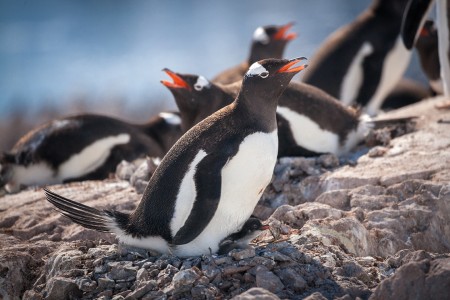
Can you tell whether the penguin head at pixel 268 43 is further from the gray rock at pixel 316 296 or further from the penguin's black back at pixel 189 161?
the gray rock at pixel 316 296

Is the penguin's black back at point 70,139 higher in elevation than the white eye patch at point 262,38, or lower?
lower

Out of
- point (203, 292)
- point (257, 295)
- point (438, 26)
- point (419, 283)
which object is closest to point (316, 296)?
point (257, 295)

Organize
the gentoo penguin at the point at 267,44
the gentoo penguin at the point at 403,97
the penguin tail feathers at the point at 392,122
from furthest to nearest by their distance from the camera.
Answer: the gentoo penguin at the point at 403,97, the gentoo penguin at the point at 267,44, the penguin tail feathers at the point at 392,122

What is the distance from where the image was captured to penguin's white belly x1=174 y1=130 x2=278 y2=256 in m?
3.69

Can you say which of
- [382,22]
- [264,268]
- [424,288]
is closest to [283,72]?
[264,268]

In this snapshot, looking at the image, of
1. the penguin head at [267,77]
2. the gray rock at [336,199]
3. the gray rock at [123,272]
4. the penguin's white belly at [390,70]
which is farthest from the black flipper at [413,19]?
Answer: the gray rock at [123,272]

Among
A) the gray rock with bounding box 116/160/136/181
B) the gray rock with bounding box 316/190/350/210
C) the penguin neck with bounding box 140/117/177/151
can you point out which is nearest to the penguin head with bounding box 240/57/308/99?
the gray rock with bounding box 316/190/350/210

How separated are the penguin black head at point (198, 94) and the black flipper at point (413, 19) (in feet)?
8.54

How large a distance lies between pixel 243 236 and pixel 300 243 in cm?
35

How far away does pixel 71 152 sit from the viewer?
6754 millimetres

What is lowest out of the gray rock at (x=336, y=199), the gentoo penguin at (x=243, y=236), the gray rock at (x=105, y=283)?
the gray rock at (x=336, y=199)

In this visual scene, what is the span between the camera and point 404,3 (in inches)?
316

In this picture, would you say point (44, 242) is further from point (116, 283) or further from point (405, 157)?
point (405, 157)

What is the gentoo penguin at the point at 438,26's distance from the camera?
6578mm
